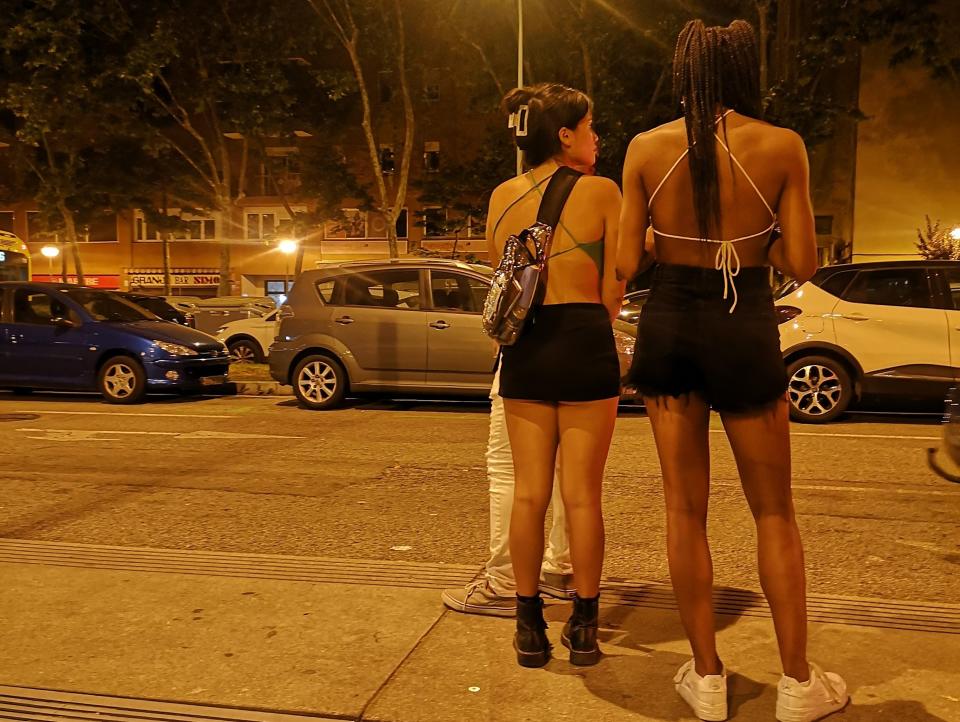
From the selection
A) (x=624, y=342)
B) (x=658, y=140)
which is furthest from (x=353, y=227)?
(x=658, y=140)

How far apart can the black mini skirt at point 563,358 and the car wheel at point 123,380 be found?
393 inches

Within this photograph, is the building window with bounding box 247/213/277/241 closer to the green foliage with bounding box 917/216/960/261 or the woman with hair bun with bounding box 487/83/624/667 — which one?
the green foliage with bounding box 917/216/960/261

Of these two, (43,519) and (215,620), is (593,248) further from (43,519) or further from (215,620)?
→ (43,519)

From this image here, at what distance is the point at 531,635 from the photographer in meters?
3.21

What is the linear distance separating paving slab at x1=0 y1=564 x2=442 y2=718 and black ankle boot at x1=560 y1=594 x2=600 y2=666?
1.99ft

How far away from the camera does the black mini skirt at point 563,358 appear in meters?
3.15

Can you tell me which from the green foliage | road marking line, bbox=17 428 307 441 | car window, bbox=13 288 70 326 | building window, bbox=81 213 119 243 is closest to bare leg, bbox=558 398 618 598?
road marking line, bbox=17 428 307 441

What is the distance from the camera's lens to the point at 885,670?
3137mm

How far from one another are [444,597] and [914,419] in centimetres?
802

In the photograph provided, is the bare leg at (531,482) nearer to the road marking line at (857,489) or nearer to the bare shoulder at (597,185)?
the bare shoulder at (597,185)

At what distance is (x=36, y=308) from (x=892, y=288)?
10.7m

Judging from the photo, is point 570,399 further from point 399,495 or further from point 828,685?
point 399,495

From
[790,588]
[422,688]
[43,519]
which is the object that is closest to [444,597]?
[422,688]

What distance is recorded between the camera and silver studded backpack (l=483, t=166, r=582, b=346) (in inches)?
123
